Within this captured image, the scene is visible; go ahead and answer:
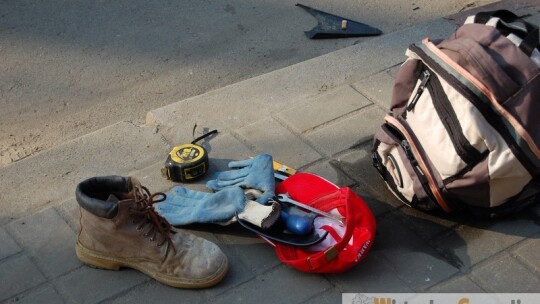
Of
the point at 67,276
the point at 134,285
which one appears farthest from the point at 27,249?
the point at 134,285

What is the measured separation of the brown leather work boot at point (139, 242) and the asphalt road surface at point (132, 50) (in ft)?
3.76

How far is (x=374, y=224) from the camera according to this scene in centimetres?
271

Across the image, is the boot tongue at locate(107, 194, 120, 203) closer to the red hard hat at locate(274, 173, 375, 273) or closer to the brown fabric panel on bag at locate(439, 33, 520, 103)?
the red hard hat at locate(274, 173, 375, 273)

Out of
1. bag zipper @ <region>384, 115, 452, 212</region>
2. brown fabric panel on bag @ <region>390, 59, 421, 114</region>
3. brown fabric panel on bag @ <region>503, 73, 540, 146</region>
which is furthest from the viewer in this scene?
brown fabric panel on bag @ <region>390, 59, 421, 114</region>

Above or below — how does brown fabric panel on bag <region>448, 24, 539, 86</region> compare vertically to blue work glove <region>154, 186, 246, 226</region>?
above

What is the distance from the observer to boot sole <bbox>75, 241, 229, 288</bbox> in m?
2.56

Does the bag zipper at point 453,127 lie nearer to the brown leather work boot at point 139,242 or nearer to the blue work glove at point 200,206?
the blue work glove at point 200,206

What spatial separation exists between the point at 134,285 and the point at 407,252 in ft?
3.25

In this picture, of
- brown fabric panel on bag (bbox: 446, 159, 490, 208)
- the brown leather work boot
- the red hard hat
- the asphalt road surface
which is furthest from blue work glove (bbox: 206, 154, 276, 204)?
the asphalt road surface

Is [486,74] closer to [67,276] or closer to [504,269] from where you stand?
[504,269]

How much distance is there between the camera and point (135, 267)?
2.63m

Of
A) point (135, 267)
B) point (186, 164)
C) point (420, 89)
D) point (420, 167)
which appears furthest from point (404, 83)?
point (135, 267)

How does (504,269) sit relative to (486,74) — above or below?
below

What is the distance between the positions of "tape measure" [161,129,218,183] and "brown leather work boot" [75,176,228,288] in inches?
17.2
